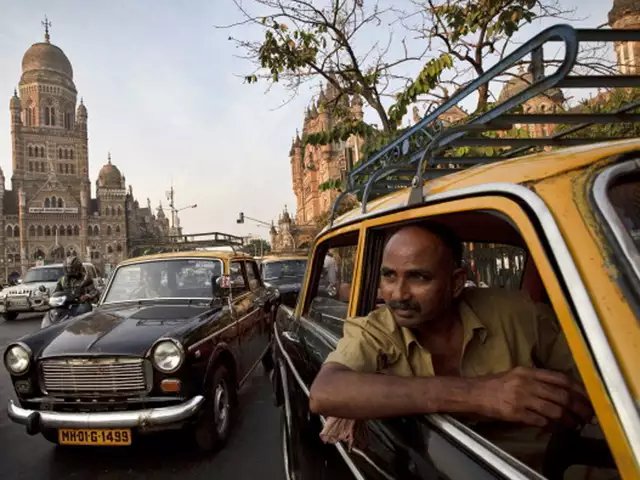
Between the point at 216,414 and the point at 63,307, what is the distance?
4436 mm

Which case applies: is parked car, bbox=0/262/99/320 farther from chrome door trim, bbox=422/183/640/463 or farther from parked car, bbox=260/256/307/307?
chrome door trim, bbox=422/183/640/463

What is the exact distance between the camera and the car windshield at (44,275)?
625 inches

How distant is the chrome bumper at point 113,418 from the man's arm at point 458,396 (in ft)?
8.43

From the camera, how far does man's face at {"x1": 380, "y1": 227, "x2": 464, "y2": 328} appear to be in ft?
4.86

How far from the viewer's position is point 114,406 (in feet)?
11.8

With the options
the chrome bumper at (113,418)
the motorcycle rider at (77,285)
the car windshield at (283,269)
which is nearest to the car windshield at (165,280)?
the chrome bumper at (113,418)

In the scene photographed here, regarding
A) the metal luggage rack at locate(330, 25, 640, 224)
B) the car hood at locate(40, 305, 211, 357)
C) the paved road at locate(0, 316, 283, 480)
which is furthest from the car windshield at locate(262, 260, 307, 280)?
the metal luggage rack at locate(330, 25, 640, 224)

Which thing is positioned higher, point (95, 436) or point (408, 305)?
point (408, 305)

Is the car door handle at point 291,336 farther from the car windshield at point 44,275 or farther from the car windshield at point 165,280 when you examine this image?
the car windshield at point 44,275

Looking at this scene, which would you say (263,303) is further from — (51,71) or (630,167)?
(51,71)

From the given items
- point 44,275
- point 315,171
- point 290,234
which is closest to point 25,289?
point 44,275

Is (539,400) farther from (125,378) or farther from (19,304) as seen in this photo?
(19,304)

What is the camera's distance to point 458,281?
1.61m

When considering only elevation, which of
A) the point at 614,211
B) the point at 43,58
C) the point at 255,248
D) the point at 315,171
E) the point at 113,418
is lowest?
the point at 113,418
